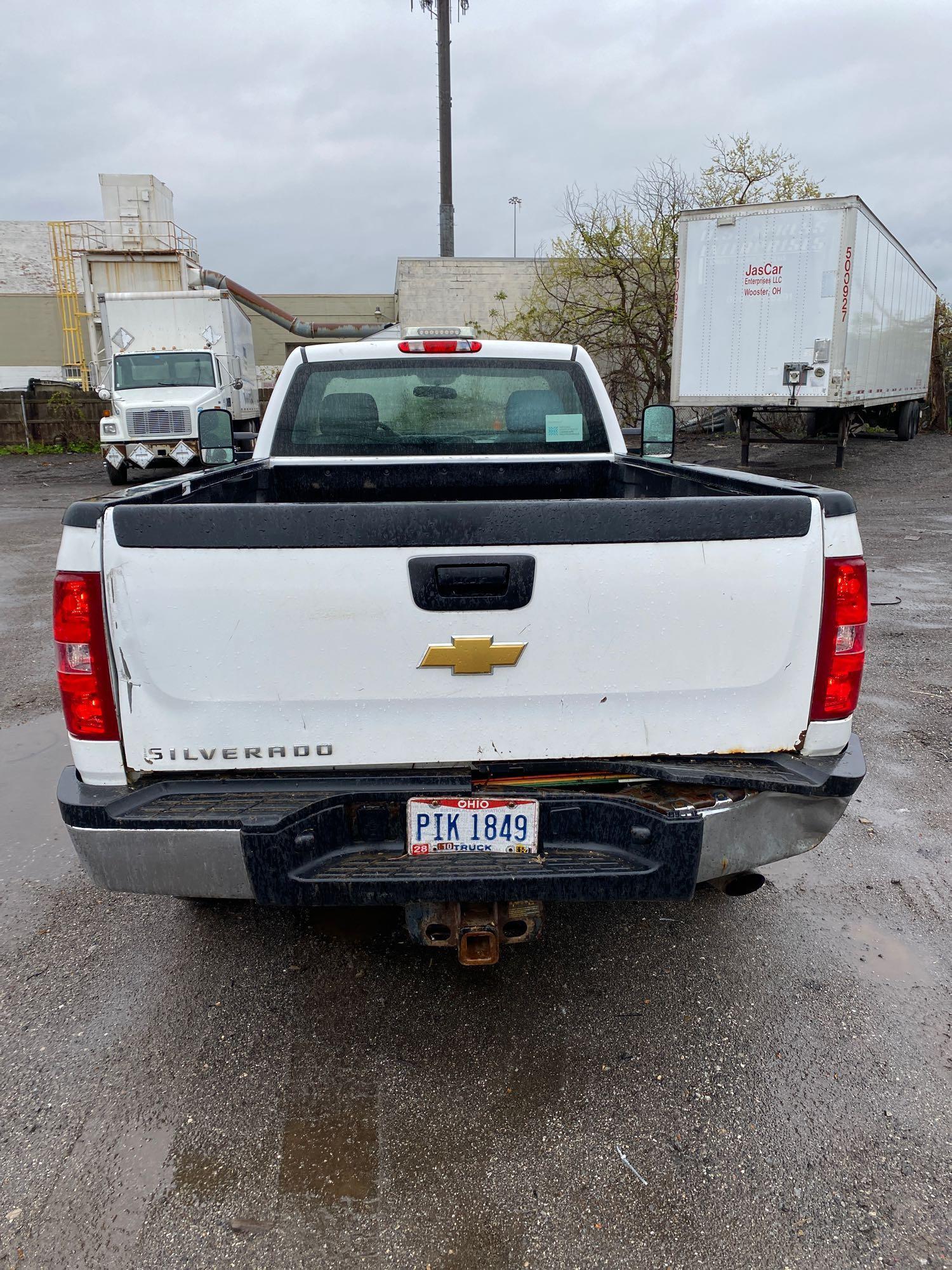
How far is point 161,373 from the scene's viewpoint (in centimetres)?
1780

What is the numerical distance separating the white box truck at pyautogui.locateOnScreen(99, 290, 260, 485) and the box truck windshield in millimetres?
12

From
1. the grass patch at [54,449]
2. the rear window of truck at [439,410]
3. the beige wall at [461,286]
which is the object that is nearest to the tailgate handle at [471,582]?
the rear window of truck at [439,410]

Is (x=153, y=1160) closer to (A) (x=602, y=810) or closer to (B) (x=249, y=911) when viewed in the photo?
(B) (x=249, y=911)

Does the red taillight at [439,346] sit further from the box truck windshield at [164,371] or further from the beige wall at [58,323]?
the beige wall at [58,323]

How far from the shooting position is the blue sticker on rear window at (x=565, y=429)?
4289mm

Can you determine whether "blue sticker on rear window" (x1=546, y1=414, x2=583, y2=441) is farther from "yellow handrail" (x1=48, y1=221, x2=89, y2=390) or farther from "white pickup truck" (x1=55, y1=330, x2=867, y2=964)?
"yellow handrail" (x1=48, y1=221, x2=89, y2=390)

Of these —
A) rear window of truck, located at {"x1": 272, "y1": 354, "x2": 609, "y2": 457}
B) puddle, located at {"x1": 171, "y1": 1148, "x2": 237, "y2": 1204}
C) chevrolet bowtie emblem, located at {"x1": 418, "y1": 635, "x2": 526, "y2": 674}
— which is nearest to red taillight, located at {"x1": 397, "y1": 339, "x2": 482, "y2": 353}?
rear window of truck, located at {"x1": 272, "y1": 354, "x2": 609, "y2": 457}

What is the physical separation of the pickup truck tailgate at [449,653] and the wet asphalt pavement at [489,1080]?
3.08 feet

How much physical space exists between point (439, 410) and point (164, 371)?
603 inches

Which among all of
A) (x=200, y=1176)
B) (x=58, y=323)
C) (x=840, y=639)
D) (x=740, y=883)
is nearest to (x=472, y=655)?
(x=840, y=639)

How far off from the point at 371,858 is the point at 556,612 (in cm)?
80

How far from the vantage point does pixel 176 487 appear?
9.84ft

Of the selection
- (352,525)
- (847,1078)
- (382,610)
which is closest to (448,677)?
(382,610)

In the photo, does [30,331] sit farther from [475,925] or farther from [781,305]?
[475,925]
